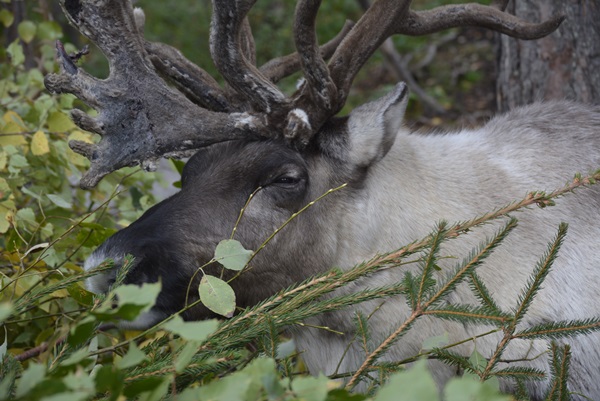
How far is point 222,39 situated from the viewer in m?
2.99

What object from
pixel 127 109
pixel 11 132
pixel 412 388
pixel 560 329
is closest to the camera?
pixel 412 388

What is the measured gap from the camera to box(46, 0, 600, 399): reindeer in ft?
9.73

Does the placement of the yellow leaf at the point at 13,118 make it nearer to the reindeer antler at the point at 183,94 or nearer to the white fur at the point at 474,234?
the reindeer antler at the point at 183,94

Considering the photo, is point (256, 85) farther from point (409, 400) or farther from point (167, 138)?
point (409, 400)

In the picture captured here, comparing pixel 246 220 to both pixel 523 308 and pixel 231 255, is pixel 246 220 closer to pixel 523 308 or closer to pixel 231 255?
pixel 231 255

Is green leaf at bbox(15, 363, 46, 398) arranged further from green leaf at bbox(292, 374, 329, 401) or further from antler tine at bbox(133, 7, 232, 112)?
antler tine at bbox(133, 7, 232, 112)

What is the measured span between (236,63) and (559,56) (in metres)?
2.49

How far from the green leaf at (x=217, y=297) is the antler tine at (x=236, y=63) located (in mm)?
951

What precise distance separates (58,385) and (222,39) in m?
1.81

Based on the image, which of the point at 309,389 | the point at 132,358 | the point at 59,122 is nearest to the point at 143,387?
the point at 132,358

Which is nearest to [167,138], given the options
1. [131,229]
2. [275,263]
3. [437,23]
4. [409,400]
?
[131,229]

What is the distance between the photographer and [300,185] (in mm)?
3104

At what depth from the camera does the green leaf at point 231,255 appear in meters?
2.46

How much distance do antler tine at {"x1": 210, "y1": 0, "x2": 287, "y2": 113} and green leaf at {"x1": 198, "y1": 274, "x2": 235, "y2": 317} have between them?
95 centimetres
